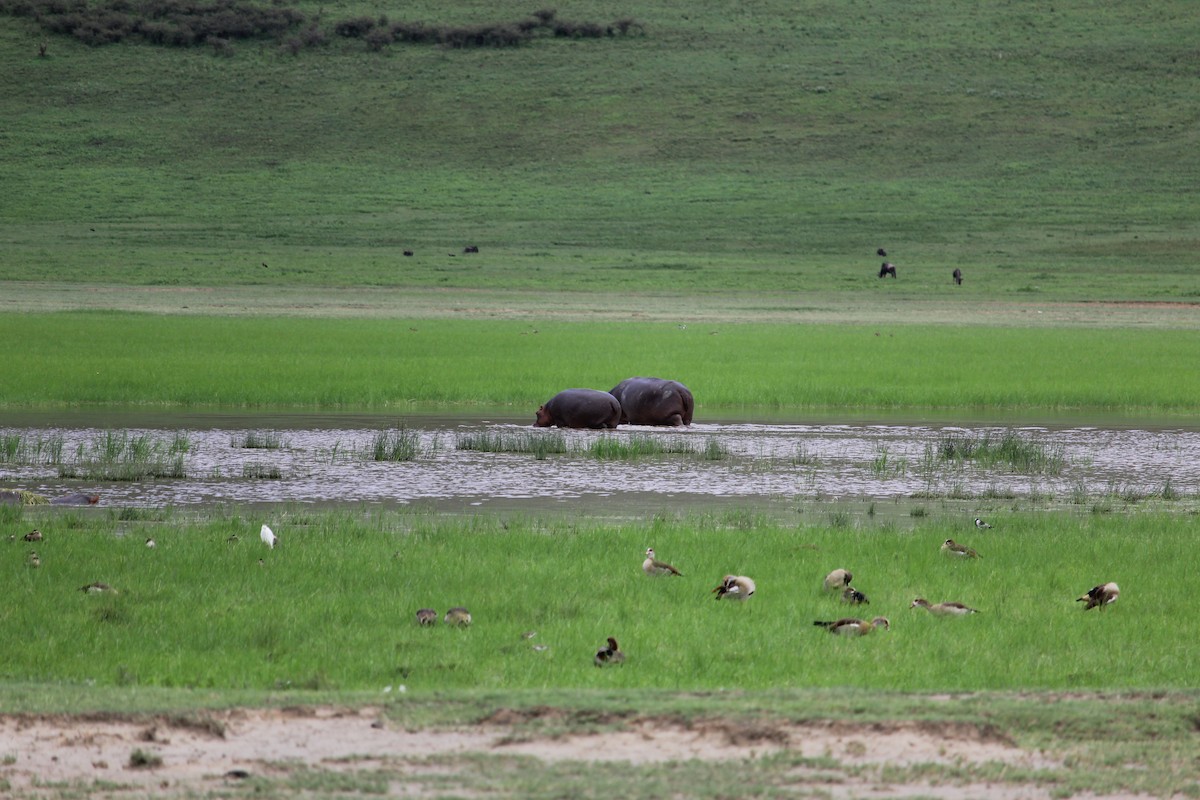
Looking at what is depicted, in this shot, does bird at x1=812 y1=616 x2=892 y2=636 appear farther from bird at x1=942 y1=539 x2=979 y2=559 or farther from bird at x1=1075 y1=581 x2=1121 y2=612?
bird at x1=942 y1=539 x2=979 y2=559

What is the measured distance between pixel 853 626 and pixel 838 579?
1158 mm

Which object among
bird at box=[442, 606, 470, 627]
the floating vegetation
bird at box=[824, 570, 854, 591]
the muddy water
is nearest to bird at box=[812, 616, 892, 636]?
bird at box=[824, 570, 854, 591]

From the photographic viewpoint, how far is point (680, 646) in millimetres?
8023

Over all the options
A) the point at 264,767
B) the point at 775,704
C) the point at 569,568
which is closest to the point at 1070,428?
the point at 569,568

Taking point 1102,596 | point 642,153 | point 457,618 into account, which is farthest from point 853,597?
point 642,153

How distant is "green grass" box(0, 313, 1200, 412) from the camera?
22.5m

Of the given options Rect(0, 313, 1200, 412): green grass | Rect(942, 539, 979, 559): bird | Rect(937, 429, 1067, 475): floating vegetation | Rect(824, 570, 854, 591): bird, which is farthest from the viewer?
Rect(0, 313, 1200, 412): green grass

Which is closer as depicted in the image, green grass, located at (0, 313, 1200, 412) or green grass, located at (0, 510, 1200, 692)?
green grass, located at (0, 510, 1200, 692)

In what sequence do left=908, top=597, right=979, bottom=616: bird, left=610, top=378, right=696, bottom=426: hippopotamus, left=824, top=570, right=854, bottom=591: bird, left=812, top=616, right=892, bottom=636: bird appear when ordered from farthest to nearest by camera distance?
left=610, top=378, right=696, bottom=426: hippopotamus, left=824, top=570, right=854, bottom=591: bird, left=908, top=597, right=979, bottom=616: bird, left=812, top=616, right=892, bottom=636: bird

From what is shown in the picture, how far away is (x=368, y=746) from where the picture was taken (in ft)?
19.0

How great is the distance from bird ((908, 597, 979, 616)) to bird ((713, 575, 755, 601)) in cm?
95

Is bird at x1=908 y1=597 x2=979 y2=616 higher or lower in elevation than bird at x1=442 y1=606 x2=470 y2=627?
higher

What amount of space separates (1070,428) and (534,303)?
2541 centimetres

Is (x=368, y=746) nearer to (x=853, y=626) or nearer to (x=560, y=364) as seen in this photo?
(x=853, y=626)
